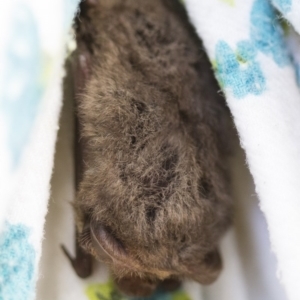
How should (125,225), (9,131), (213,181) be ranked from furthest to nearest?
(213,181), (125,225), (9,131)

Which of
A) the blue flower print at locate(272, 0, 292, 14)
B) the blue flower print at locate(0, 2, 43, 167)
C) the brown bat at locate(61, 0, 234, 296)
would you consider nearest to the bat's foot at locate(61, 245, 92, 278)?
the brown bat at locate(61, 0, 234, 296)

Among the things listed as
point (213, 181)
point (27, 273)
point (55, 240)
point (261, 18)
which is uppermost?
point (261, 18)

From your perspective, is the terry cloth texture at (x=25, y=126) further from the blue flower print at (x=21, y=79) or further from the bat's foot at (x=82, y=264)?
the bat's foot at (x=82, y=264)

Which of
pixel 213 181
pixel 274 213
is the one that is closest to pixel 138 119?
pixel 213 181

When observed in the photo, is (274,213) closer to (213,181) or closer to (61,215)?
(213,181)

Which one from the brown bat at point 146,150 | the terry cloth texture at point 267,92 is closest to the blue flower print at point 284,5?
the terry cloth texture at point 267,92

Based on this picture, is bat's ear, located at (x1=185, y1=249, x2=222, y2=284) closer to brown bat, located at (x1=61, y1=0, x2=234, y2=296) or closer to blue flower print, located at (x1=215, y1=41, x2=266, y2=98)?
brown bat, located at (x1=61, y1=0, x2=234, y2=296)

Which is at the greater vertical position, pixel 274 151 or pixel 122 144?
pixel 274 151
